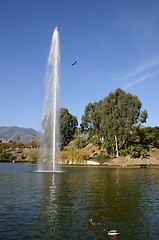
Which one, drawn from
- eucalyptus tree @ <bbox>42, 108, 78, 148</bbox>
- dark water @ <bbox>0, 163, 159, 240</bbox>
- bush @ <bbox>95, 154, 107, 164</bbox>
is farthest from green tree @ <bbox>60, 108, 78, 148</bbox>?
dark water @ <bbox>0, 163, 159, 240</bbox>

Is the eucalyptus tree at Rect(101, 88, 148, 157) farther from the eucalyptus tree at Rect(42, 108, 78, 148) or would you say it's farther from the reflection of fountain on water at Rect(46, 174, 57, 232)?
the reflection of fountain on water at Rect(46, 174, 57, 232)

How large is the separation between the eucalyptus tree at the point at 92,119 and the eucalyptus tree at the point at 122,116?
15.6 m

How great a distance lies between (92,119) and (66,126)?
1061 cm

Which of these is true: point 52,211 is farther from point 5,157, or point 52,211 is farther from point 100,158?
point 5,157

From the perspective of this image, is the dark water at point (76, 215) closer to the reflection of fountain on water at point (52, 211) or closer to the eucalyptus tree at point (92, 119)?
the reflection of fountain on water at point (52, 211)

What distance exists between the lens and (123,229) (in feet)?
34.2

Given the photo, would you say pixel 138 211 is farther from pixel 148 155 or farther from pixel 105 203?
pixel 148 155

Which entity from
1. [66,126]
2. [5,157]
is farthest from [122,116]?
[5,157]

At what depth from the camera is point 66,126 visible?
299ft

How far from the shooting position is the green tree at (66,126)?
90125 mm

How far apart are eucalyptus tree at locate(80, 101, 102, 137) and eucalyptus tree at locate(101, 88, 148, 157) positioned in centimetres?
1564

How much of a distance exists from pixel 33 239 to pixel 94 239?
239 cm

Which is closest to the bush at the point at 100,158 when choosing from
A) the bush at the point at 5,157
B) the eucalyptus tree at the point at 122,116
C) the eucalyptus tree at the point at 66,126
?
the eucalyptus tree at the point at 122,116

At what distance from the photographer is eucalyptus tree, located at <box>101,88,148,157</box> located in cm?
6731
